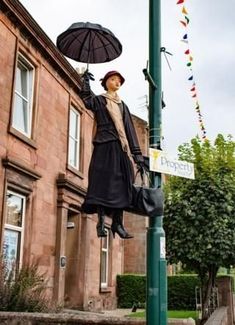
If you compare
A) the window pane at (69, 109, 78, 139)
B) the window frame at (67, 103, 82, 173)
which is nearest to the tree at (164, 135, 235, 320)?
the window frame at (67, 103, 82, 173)

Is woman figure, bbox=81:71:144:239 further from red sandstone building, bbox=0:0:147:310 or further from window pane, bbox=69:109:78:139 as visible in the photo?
window pane, bbox=69:109:78:139

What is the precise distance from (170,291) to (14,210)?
36.4 feet

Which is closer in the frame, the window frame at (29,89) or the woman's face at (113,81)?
the woman's face at (113,81)

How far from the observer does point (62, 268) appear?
13.0 m

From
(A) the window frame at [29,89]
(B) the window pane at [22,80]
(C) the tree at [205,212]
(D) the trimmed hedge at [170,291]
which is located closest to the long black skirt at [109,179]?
(C) the tree at [205,212]

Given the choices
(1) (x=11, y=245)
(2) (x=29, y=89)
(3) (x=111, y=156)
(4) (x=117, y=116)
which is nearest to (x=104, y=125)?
(4) (x=117, y=116)

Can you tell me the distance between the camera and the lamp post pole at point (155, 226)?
3877mm

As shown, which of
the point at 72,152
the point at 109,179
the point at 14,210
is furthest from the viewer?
the point at 72,152

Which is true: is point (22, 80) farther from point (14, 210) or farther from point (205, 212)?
point (205, 212)

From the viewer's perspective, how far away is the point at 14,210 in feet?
36.8

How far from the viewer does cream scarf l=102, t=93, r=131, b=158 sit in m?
4.21

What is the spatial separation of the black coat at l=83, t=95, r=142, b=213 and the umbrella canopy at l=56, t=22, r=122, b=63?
1.61ft

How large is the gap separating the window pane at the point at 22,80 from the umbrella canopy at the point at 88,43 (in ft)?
25.4

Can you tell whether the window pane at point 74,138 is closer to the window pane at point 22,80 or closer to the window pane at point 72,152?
the window pane at point 72,152
